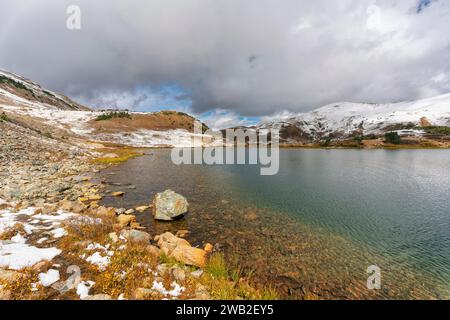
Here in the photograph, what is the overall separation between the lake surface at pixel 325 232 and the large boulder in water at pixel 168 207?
889 millimetres

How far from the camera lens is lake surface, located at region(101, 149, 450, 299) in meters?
12.2

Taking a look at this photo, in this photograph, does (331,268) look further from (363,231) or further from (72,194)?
(72,194)

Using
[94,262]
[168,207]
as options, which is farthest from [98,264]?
[168,207]

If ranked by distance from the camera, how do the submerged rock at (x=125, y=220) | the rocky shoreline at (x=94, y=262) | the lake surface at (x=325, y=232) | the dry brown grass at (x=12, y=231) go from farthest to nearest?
the submerged rock at (x=125, y=220)
the lake surface at (x=325, y=232)
the dry brown grass at (x=12, y=231)
the rocky shoreline at (x=94, y=262)

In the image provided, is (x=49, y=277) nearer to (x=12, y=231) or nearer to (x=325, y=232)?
(x=12, y=231)

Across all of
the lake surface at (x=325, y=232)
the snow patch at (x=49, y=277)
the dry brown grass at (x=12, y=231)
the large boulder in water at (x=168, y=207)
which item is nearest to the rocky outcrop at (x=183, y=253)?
the lake surface at (x=325, y=232)

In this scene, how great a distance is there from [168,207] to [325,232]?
49.8 feet

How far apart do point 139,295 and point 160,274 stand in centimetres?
181

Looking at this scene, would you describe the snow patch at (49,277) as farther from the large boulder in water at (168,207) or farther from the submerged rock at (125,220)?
the large boulder in water at (168,207)

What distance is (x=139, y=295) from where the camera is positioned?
775cm

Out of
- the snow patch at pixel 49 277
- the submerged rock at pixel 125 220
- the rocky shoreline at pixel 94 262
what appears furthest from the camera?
the submerged rock at pixel 125 220

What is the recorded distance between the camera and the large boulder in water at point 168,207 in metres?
19.6
